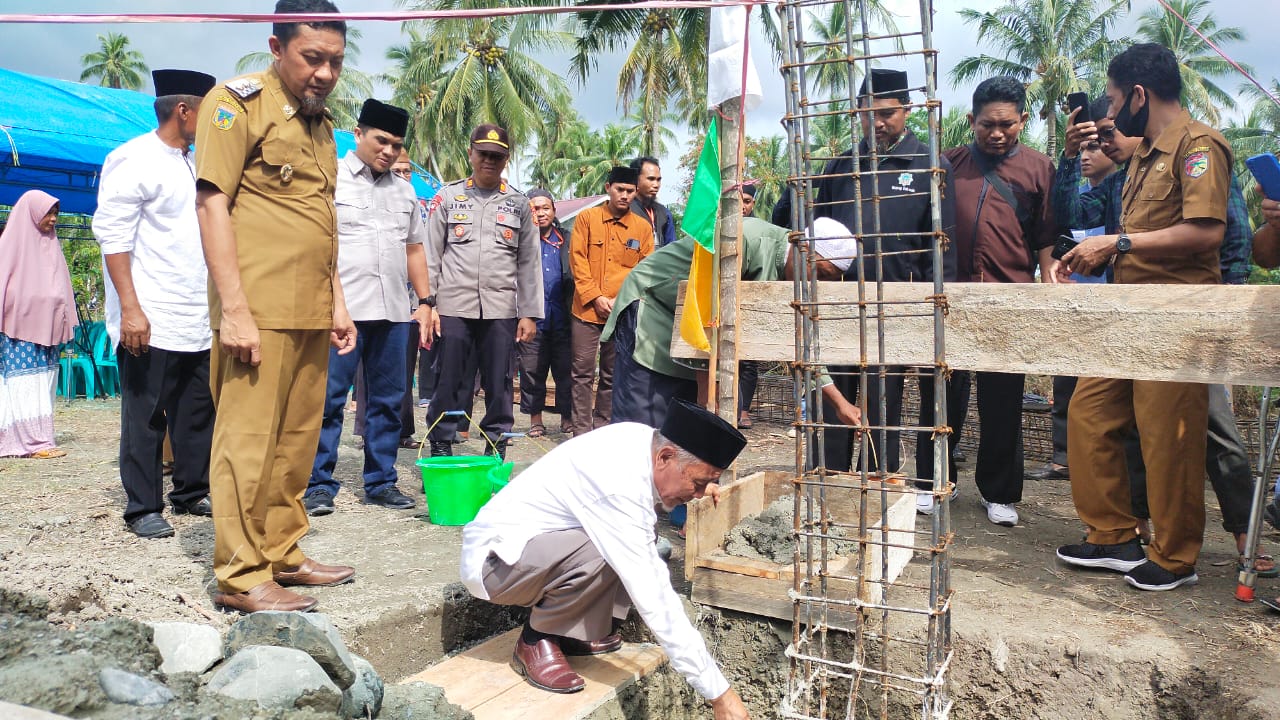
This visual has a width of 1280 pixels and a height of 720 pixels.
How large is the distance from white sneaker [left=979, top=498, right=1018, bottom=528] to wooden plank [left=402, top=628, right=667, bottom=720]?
7.65 feet

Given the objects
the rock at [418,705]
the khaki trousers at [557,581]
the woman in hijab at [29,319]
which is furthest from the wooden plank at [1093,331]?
the woman in hijab at [29,319]

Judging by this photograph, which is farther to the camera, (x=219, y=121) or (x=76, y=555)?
(x=76, y=555)

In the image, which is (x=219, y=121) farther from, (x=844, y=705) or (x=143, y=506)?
(x=844, y=705)

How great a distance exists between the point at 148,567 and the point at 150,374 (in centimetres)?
105

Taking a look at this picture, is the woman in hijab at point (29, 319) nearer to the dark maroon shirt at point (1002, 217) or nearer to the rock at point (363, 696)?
the rock at point (363, 696)

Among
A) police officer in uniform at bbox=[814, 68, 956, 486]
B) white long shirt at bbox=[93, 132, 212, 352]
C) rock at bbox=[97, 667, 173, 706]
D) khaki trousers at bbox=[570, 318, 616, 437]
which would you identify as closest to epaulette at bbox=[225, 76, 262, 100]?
white long shirt at bbox=[93, 132, 212, 352]

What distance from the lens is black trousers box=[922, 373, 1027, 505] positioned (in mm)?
4625

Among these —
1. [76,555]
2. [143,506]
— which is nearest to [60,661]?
[76,555]

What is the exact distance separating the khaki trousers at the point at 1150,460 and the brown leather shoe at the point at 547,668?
247 cm

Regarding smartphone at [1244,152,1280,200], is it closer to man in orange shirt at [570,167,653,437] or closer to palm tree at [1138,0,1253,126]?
man in orange shirt at [570,167,653,437]

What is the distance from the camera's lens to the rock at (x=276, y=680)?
220cm

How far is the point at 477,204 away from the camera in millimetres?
5594

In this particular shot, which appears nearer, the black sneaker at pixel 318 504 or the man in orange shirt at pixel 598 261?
the black sneaker at pixel 318 504

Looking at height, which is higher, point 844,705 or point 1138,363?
point 1138,363
